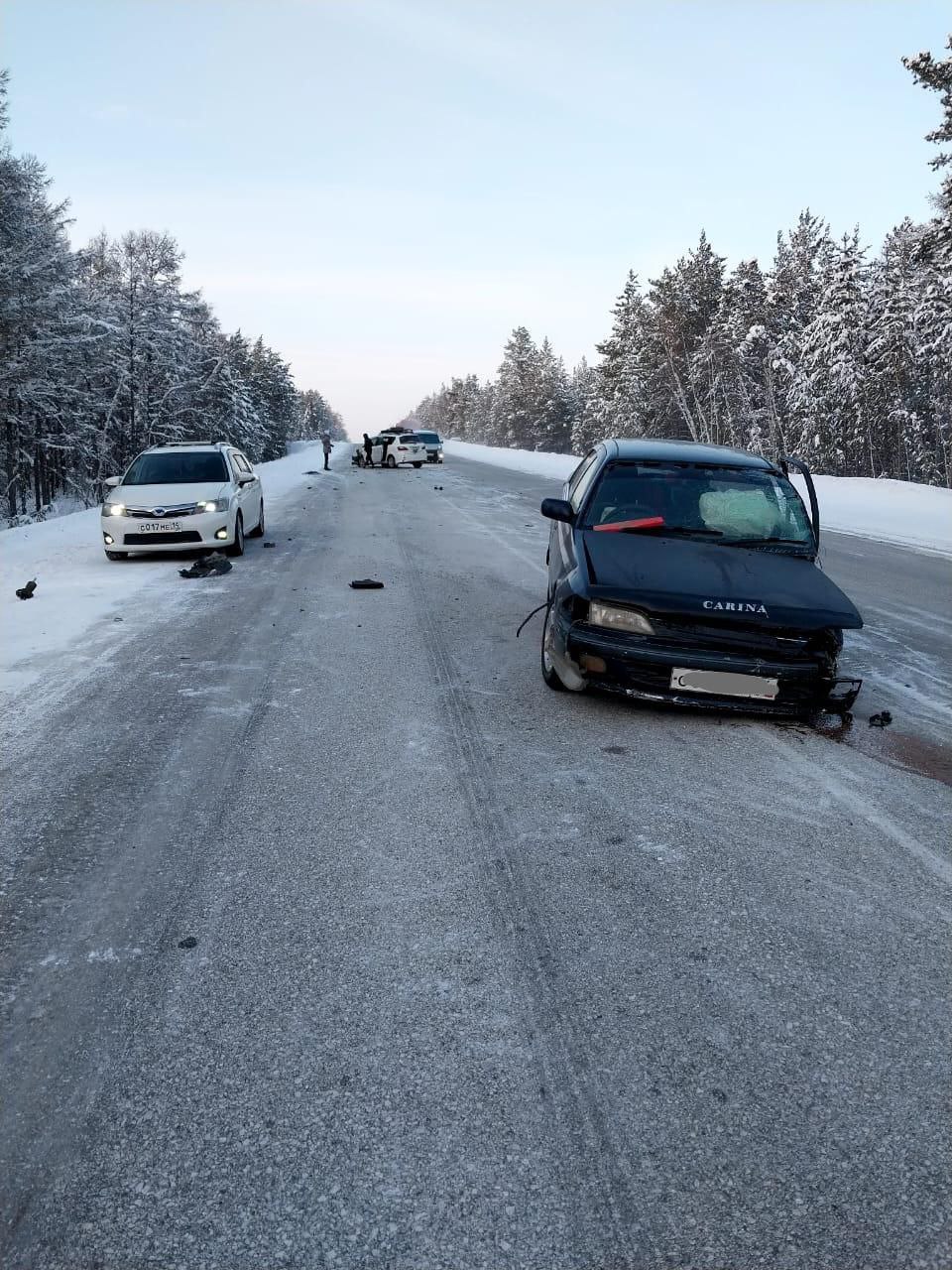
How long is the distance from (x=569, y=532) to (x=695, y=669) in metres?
1.70

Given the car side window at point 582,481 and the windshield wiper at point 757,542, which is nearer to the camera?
the windshield wiper at point 757,542

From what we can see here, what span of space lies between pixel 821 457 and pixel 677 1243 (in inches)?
2175

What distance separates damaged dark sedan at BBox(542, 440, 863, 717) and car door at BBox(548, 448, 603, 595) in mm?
38

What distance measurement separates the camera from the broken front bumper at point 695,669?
468 cm

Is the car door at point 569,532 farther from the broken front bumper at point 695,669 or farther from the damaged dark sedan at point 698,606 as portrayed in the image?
the broken front bumper at point 695,669

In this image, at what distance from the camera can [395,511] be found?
1800 cm

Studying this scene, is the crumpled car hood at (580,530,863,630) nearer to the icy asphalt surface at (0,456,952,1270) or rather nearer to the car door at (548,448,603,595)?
the car door at (548,448,603,595)

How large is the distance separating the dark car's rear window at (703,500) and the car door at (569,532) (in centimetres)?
19

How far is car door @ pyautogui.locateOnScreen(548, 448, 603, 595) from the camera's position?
570 centimetres

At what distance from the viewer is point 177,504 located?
10742 mm

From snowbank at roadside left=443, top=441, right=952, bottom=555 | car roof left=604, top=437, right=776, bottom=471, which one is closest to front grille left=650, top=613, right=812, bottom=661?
car roof left=604, top=437, right=776, bottom=471

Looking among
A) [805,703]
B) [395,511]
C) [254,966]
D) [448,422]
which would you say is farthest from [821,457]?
[448,422]

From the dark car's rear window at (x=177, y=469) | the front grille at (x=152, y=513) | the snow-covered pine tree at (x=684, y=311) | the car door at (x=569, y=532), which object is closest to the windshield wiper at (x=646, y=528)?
the car door at (x=569, y=532)

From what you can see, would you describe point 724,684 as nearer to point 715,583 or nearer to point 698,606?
point 698,606
